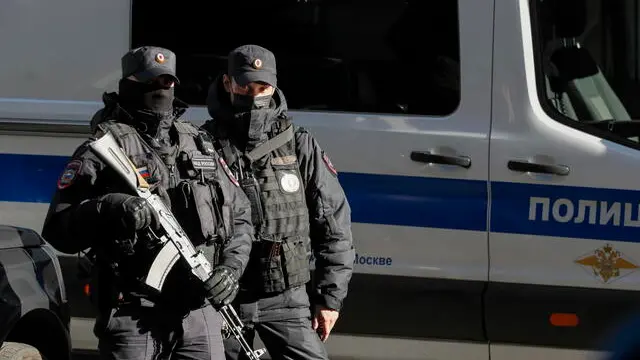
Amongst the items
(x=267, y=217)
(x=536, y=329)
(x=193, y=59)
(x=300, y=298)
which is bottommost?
(x=536, y=329)

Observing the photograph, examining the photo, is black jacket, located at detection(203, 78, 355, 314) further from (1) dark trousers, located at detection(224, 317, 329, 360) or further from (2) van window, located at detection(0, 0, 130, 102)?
(2) van window, located at detection(0, 0, 130, 102)

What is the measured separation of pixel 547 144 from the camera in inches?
174

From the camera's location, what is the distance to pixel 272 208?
3.62 meters

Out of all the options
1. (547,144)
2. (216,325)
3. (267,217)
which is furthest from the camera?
(547,144)

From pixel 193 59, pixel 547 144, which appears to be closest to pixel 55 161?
pixel 193 59

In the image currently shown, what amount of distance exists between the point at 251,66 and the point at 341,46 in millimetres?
1072

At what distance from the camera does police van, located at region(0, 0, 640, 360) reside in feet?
14.6

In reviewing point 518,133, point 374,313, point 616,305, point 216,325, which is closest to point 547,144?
point 518,133

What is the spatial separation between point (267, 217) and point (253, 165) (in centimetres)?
18

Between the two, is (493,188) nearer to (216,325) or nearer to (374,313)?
(374,313)

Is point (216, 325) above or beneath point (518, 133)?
beneath

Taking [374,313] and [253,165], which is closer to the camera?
[253,165]

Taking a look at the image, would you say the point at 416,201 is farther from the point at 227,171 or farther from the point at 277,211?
the point at 227,171

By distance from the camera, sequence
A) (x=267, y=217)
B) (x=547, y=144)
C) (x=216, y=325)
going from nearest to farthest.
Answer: (x=216, y=325) < (x=267, y=217) < (x=547, y=144)
